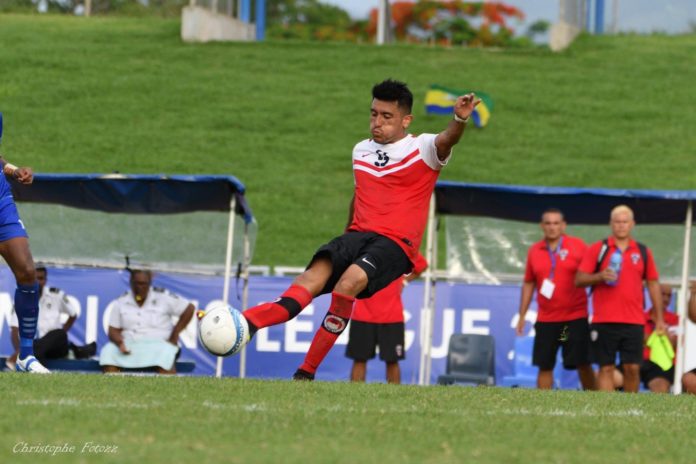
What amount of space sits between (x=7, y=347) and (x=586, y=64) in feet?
70.1

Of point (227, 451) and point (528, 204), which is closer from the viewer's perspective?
point (227, 451)

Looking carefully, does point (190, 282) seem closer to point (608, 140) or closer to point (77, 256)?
point (77, 256)

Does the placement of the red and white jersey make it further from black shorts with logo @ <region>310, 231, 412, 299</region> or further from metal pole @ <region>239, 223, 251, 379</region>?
metal pole @ <region>239, 223, 251, 379</region>

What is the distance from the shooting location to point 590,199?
1535 cm

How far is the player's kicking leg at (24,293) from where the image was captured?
9820 mm

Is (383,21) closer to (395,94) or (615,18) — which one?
(615,18)

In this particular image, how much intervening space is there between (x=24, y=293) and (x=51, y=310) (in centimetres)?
624

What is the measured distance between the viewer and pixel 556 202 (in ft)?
50.8

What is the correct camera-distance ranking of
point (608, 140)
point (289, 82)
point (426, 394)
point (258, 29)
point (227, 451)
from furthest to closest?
point (258, 29), point (289, 82), point (608, 140), point (426, 394), point (227, 451)

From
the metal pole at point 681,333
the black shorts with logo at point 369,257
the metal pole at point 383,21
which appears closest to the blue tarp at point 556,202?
the metal pole at point 681,333

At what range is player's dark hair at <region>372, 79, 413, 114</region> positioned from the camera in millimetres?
9320

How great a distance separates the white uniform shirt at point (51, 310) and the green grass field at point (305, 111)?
21.2 feet

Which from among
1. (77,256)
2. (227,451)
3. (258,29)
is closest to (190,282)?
(77,256)

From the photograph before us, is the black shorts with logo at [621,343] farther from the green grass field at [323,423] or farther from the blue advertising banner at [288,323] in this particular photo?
the green grass field at [323,423]
